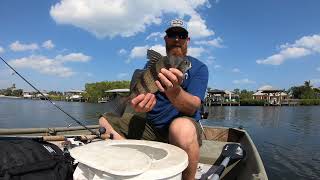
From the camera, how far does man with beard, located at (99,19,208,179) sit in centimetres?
330

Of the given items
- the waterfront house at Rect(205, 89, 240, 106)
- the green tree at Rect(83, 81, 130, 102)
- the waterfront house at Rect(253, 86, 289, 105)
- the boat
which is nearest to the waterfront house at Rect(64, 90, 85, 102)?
the green tree at Rect(83, 81, 130, 102)

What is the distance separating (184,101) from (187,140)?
1.37 ft

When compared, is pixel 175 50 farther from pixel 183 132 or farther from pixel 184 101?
pixel 183 132

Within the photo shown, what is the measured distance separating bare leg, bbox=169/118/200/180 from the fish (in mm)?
504

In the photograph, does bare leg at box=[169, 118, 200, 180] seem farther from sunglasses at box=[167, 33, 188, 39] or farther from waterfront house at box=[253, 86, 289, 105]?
waterfront house at box=[253, 86, 289, 105]

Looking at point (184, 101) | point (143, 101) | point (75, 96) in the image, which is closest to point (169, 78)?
point (143, 101)

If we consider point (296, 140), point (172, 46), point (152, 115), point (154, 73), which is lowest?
point (296, 140)

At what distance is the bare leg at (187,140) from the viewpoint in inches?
131

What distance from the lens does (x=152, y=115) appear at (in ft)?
13.8

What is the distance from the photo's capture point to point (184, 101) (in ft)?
11.5

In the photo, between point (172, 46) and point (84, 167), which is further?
point (172, 46)

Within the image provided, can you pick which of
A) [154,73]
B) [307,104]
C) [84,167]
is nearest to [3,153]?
[84,167]

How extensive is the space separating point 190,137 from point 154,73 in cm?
78

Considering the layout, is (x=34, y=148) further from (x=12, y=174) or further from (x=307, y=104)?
(x=307, y=104)
